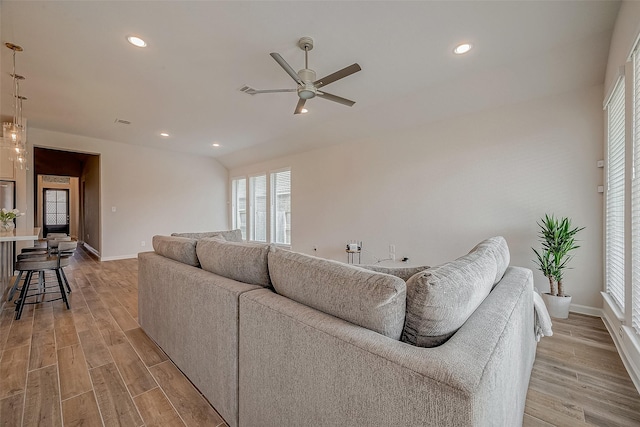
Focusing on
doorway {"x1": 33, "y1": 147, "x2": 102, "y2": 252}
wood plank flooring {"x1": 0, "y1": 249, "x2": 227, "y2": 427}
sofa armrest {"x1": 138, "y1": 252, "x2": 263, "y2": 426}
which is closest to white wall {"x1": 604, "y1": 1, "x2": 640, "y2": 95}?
sofa armrest {"x1": 138, "y1": 252, "x2": 263, "y2": 426}

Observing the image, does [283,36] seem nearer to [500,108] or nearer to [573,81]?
[500,108]

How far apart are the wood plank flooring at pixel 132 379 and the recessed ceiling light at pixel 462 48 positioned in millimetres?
2680

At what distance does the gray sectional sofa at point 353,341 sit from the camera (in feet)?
2.32

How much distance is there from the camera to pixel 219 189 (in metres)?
7.67

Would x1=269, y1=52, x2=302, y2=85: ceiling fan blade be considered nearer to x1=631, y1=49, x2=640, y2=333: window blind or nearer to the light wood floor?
x1=631, y1=49, x2=640, y2=333: window blind

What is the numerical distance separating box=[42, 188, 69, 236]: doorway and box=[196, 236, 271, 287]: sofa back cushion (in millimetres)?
12039

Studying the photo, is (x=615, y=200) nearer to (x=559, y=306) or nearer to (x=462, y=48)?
(x=559, y=306)

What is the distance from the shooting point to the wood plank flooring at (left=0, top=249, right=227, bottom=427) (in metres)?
1.43

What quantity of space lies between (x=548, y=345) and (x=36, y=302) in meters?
5.22

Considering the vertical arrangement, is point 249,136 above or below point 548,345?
above

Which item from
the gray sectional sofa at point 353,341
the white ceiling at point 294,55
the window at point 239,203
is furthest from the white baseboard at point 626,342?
the window at point 239,203

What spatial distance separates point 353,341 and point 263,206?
20.5ft

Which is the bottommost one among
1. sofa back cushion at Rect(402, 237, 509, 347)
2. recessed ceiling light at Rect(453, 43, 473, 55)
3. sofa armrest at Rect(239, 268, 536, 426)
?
sofa armrest at Rect(239, 268, 536, 426)

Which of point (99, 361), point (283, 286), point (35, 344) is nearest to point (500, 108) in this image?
point (283, 286)
